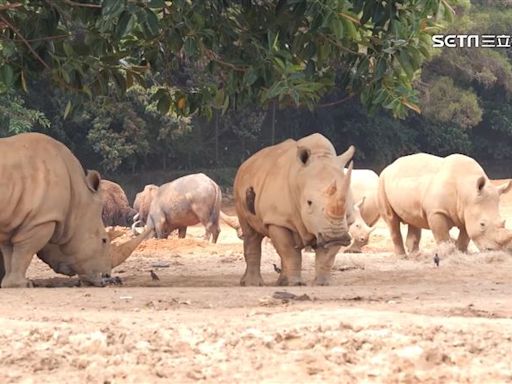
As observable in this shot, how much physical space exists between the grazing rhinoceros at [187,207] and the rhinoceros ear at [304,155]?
490 inches

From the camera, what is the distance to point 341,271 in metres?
14.3

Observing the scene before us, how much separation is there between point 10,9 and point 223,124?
2528 cm

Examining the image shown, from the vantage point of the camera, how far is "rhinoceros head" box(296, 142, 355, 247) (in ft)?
36.7

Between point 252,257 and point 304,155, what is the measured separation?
1.47 meters

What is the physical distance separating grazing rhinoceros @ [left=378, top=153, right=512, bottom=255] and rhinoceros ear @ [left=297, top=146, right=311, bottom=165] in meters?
4.69

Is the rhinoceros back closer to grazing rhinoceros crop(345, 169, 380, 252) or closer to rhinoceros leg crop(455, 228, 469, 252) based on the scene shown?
rhinoceros leg crop(455, 228, 469, 252)

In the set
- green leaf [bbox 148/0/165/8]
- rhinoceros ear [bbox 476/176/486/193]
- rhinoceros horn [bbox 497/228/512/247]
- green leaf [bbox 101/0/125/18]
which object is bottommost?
rhinoceros horn [bbox 497/228/512/247]

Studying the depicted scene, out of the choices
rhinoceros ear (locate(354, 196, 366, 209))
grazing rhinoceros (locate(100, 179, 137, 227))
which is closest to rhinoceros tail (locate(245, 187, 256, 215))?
rhinoceros ear (locate(354, 196, 366, 209))

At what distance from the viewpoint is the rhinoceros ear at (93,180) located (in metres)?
12.4

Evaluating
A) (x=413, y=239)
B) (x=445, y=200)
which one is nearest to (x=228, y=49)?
(x=445, y=200)

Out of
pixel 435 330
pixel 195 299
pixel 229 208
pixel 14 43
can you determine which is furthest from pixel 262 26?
pixel 229 208

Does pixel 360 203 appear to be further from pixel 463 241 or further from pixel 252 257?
pixel 252 257

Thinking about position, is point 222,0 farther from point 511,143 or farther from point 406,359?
point 511,143

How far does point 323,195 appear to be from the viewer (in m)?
11.4
